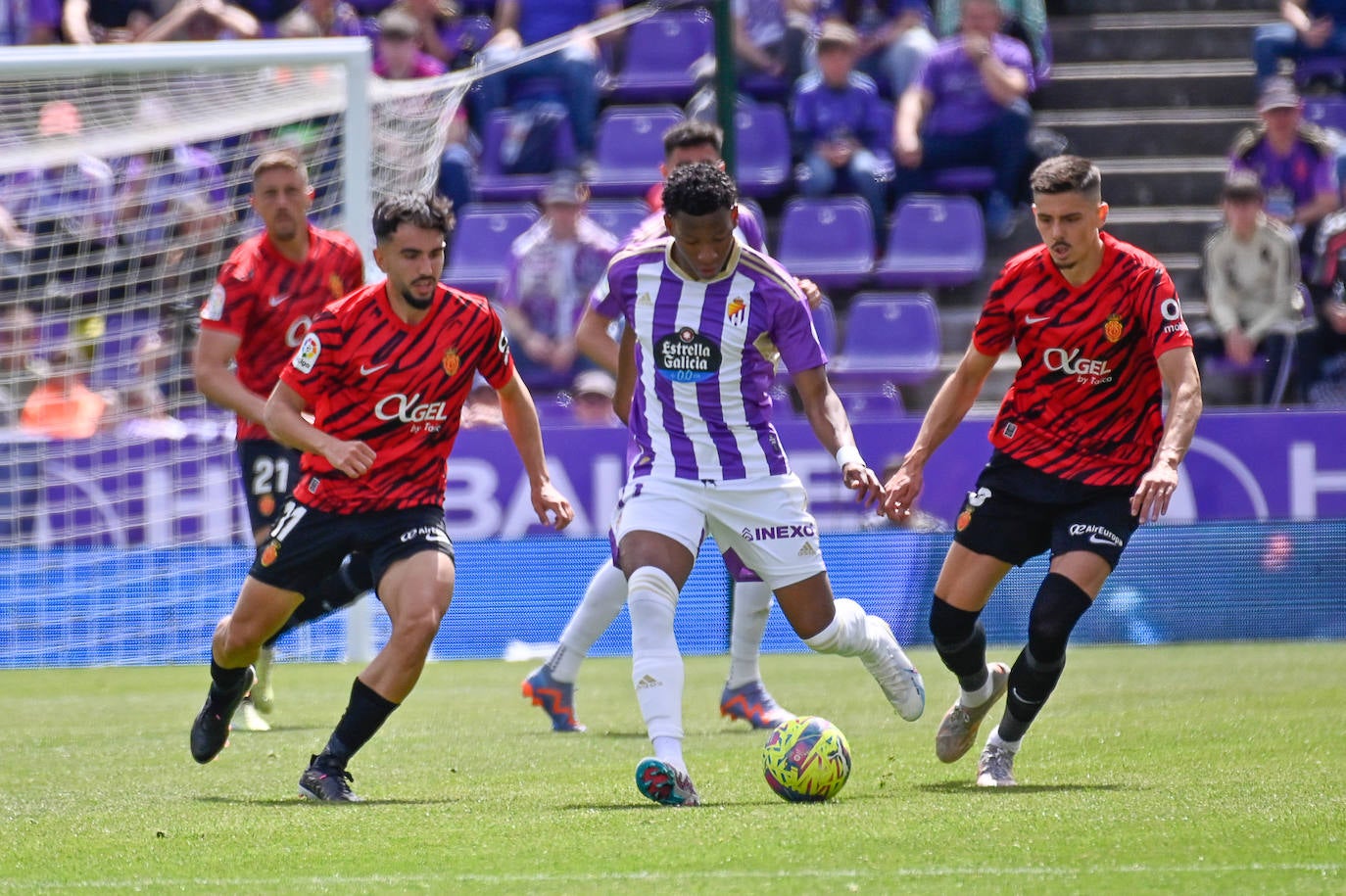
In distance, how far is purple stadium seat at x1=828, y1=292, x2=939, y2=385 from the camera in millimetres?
15203

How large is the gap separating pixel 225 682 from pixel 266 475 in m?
2.12

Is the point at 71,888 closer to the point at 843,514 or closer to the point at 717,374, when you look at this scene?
the point at 717,374

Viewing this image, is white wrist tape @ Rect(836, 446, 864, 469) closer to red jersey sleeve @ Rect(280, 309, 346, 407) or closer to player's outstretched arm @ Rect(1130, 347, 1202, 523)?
player's outstretched arm @ Rect(1130, 347, 1202, 523)

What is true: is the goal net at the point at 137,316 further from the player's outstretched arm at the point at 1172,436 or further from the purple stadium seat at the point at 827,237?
the player's outstretched arm at the point at 1172,436

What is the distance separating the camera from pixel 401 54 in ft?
55.8

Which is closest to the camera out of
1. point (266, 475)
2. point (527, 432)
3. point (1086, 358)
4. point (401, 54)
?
point (1086, 358)

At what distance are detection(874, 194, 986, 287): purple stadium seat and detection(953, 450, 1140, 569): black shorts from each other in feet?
29.9

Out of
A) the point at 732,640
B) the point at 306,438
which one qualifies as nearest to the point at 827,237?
the point at 732,640

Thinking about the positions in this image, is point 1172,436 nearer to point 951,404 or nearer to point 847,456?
point 951,404

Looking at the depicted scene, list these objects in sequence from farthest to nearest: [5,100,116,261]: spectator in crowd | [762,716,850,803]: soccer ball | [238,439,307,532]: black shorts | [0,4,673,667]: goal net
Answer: [5,100,116,261]: spectator in crowd < [0,4,673,667]: goal net < [238,439,307,532]: black shorts < [762,716,850,803]: soccer ball

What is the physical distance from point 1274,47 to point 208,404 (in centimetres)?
1048

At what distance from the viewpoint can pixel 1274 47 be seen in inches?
697

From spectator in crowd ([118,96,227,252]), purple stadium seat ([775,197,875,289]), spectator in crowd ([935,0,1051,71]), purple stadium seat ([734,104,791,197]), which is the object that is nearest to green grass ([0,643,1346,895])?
spectator in crowd ([118,96,227,252])

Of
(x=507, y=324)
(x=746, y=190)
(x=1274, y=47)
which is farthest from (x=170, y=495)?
(x=1274, y=47)
